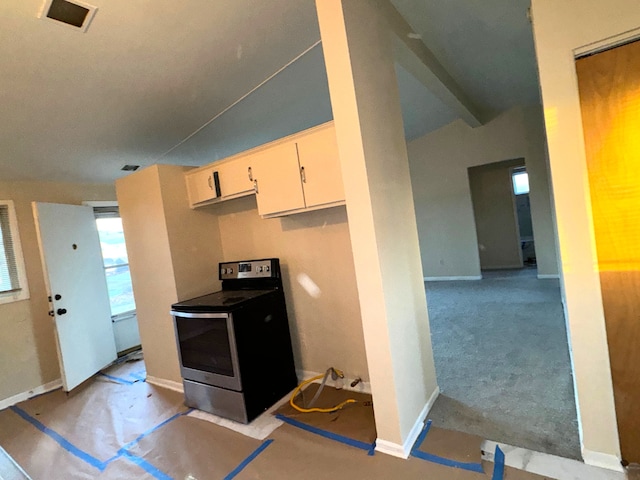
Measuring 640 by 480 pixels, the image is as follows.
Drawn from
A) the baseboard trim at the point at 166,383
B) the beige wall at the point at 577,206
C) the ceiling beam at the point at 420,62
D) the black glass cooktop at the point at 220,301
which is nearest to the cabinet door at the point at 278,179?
the black glass cooktop at the point at 220,301

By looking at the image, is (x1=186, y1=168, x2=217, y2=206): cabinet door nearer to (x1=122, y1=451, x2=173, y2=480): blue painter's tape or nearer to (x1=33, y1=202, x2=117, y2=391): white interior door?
(x1=33, y1=202, x2=117, y2=391): white interior door

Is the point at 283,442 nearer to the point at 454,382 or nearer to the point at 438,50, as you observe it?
the point at 454,382

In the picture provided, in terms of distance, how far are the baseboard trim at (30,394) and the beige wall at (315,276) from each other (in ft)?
8.56

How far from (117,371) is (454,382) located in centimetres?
364

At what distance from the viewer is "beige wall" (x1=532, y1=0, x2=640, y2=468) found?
1452 mm

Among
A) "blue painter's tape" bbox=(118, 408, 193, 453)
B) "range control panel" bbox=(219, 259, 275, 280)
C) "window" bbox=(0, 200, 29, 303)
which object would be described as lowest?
"blue painter's tape" bbox=(118, 408, 193, 453)

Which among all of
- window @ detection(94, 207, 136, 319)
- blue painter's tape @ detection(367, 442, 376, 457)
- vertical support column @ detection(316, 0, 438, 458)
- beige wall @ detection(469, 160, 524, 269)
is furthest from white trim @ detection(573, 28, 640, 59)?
beige wall @ detection(469, 160, 524, 269)

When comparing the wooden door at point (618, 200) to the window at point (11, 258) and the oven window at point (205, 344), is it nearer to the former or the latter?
the oven window at point (205, 344)

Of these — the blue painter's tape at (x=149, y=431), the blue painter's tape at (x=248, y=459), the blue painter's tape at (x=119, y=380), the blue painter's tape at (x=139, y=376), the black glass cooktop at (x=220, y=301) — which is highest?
the black glass cooktop at (x=220, y=301)

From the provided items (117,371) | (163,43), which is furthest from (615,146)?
(117,371)

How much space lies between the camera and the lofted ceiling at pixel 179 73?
6.40ft

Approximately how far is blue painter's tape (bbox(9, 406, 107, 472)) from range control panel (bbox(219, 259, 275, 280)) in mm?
1547

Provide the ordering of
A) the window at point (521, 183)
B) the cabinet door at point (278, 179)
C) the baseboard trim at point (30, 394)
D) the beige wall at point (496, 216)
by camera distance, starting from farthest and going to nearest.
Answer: the window at point (521, 183) → the beige wall at point (496, 216) → the baseboard trim at point (30, 394) → the cabinet door at point (278, 179)

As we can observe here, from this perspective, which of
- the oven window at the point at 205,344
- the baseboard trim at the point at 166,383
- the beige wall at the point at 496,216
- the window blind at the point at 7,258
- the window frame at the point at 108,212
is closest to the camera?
the oven window at the point at 205,344
